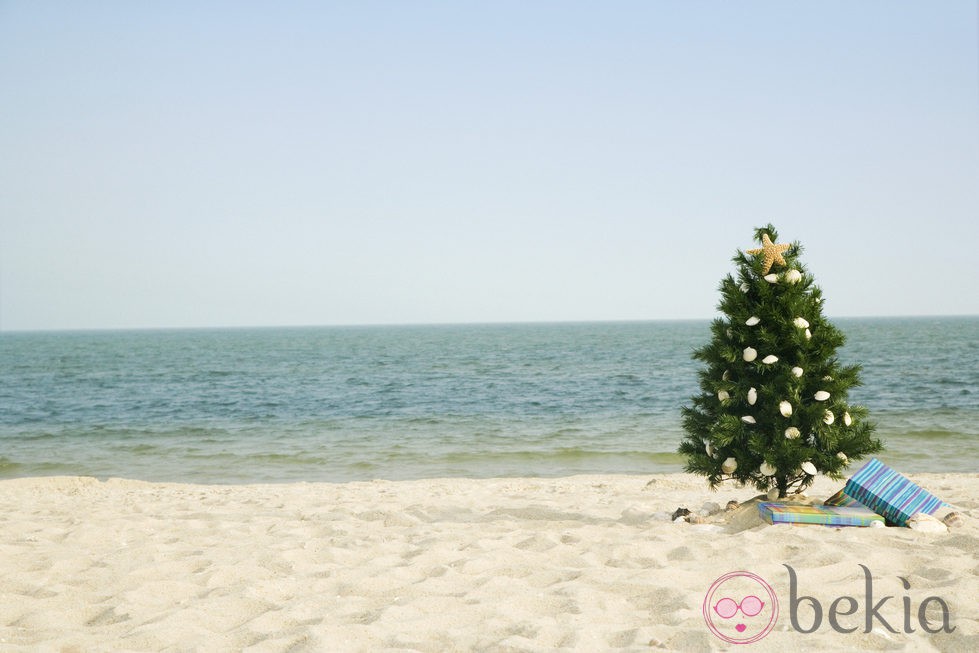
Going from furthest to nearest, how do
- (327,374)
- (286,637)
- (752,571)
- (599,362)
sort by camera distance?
(599,362), (327,374), (752,571), (286,637)

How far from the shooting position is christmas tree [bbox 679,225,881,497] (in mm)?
6746

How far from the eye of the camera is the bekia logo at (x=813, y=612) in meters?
4.23

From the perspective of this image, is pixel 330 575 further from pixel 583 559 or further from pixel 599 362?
pixel 599 362

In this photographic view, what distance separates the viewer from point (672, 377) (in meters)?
37.1

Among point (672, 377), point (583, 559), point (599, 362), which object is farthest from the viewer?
point (599, 362)

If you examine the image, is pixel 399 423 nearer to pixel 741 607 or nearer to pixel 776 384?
pixel 776 384

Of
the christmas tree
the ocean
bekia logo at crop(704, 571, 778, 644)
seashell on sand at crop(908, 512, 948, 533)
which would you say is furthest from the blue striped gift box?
the ocean

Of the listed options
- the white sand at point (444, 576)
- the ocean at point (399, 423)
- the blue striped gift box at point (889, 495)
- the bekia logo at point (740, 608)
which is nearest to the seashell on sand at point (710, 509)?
the white sand at point (444, 576)

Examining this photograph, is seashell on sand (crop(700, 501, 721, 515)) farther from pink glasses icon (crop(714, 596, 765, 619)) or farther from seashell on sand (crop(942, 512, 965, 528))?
pink glasses icon (crop(714, 596, 765, 619))

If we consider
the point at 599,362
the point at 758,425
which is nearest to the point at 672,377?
the point at 599,362

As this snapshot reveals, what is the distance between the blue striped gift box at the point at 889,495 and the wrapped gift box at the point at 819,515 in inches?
3.9

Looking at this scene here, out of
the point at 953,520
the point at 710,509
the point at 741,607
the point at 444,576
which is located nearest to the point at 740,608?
the point at 741,607

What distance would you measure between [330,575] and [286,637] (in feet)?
4.29

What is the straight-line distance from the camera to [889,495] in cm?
666
